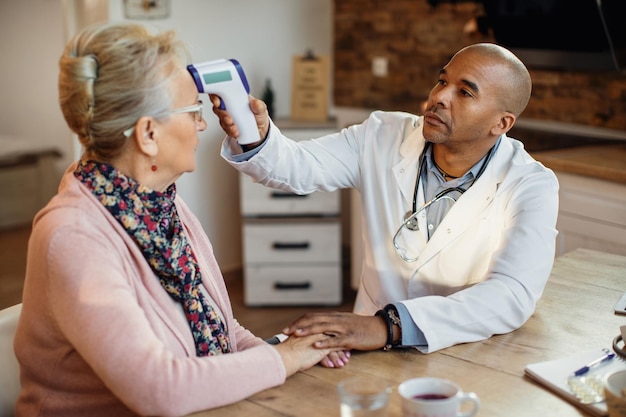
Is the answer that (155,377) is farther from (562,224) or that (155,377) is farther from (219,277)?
(562,224)

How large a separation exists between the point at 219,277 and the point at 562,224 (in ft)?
5.73

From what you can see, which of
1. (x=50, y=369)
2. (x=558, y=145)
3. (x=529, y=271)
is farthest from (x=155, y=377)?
(x=558, y=145)

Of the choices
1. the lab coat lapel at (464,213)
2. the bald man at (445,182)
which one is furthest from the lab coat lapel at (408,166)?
the lab coat lapel at (464,213)

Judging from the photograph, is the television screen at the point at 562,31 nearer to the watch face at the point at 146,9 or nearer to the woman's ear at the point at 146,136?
the watch face at the point at 146,9

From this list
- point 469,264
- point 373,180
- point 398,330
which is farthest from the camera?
point 373,180

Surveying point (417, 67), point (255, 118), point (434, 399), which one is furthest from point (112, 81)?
point (417, 67)

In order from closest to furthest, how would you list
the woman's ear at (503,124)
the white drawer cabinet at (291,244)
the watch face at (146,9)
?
the woman's ear at (503,124), the watch face at (146,9), the white drawer cabinet at (291,244)

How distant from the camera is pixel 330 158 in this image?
2.14 m

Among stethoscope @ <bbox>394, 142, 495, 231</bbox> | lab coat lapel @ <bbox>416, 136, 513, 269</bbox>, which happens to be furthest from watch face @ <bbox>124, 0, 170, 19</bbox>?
lab coat lapel @ <bbox>416, 136, 513, 269</bbox>

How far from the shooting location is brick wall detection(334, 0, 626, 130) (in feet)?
11.3

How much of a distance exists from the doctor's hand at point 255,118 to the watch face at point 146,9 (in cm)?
204

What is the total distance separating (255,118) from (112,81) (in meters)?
0.55

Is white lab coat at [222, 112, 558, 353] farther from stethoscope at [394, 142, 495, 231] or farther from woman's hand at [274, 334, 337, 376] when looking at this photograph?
woman's hand at [274, 334, 337, 376]

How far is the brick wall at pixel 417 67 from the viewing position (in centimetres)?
345
